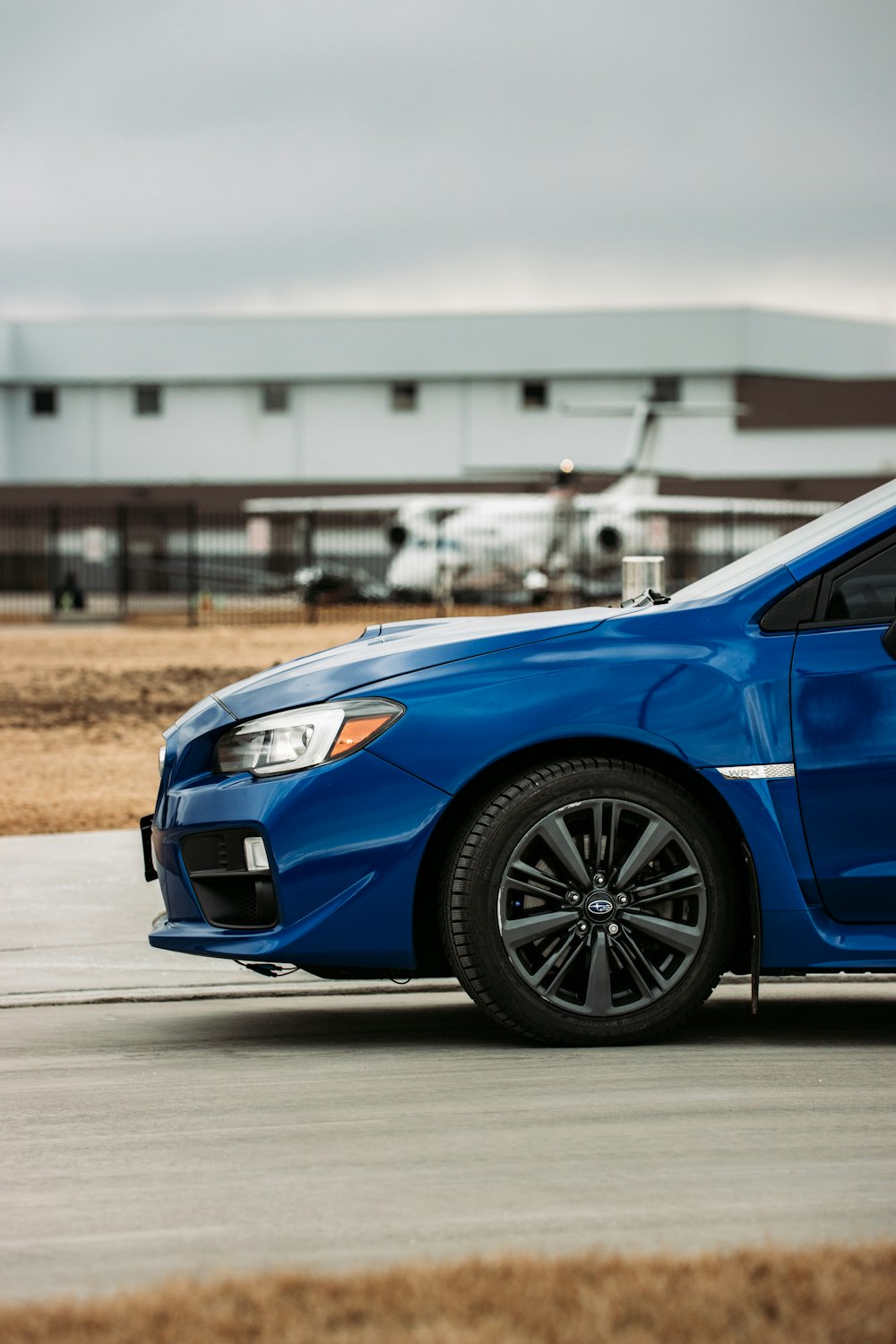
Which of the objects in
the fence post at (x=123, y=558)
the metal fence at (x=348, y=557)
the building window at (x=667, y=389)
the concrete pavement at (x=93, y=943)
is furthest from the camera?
the building window at (x=667, y=389)

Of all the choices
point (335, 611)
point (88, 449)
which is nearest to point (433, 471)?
point (88, 449)

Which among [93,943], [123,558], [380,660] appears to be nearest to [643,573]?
[93,943]

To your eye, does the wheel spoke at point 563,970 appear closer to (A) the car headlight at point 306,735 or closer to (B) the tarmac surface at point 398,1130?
(B) the tarmac surface at point 398,1130

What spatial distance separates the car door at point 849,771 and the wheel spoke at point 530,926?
2.26ft

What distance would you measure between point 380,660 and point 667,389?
67.1 metres

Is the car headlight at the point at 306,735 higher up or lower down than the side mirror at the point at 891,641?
lower down

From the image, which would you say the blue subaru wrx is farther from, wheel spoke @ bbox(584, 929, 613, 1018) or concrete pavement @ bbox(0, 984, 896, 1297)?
concrete pavement @ bbox(0, 984, 896, 1297)

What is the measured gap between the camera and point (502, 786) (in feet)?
16.9

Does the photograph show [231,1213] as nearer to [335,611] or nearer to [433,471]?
[335,611]

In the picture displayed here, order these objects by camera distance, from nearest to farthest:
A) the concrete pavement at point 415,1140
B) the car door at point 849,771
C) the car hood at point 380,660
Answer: the concrete pavement at point 415,1140 < the car door at point 849,771 < the car hood at point 380,660

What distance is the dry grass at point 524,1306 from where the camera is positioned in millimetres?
2902

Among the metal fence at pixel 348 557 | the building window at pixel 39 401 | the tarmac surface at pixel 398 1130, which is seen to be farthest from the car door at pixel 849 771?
the building window at pixel 39 401

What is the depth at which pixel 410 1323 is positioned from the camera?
2961mm

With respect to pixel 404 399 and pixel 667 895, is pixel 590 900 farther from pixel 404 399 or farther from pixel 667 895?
pixel 404 399
